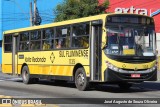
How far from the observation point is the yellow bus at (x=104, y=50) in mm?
16891

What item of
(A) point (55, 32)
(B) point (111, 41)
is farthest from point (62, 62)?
(B) point (111, 41)

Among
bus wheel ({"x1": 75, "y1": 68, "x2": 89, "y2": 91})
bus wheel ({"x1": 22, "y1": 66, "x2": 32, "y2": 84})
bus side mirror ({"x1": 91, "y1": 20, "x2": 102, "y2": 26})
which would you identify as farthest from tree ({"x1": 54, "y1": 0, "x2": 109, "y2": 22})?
bus side mirror ({"x1": 91, "y1": 20, "x2": 102, "y2": 26})

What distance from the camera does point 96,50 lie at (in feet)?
57.3

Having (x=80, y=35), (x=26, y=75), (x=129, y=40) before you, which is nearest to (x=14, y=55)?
(x=26, y=75)

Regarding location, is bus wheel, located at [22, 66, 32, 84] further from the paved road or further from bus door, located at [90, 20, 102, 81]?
bus door, located at [90, 20, 102, 81]

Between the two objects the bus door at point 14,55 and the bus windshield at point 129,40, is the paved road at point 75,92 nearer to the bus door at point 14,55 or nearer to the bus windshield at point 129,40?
the bus windshield at point 129,40

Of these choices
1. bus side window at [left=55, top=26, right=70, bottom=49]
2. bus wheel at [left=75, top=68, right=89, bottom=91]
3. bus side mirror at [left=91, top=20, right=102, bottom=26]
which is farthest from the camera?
bus side window at [left=55, top=26, right=70, bottom=49]

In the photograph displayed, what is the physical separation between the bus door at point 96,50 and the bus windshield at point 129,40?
538 millimetres

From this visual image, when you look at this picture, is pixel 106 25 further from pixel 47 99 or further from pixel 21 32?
pixel 21 32

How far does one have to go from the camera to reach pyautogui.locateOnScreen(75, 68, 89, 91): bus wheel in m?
17.8

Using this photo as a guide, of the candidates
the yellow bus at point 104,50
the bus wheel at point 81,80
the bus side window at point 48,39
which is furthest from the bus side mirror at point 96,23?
the bus side window at point 48,39

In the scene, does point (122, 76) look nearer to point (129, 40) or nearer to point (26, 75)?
point (129, 40)

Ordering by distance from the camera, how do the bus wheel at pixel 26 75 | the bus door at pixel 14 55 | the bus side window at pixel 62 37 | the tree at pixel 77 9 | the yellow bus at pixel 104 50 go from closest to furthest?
the yellow bus at pixel 104 50
the bus side window at pixel 62 37
the bus wheel at pixel 26 75
the bus door at pixel 14 55
the tree at pixel 77 9

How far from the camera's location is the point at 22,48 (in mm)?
23562
